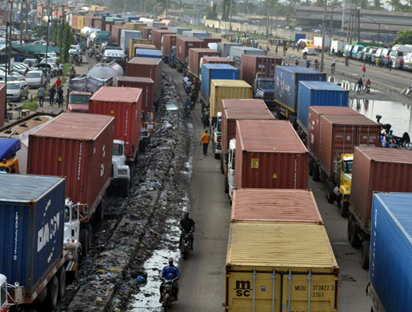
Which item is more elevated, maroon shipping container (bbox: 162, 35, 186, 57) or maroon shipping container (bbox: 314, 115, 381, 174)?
maroon shipping container (bbox: 162, 35, 186, 57)

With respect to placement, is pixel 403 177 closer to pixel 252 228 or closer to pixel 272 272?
pixel 252 228

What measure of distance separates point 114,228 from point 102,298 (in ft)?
20.0

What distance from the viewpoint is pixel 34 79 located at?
5003 centimetres

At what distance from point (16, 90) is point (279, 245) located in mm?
34457

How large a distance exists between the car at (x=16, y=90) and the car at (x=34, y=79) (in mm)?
4742

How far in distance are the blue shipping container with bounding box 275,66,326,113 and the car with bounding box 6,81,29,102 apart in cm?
1646

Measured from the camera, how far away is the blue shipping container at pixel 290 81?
3681cm

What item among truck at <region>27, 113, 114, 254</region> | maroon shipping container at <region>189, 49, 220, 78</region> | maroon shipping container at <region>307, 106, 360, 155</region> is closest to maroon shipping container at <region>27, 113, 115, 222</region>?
truck at <region>27, 113, 114, 254</region>

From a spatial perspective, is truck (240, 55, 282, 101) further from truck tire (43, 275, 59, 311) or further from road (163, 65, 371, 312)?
truck tire (43, 275, 59, 311)

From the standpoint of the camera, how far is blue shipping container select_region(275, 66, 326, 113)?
36809 millimetres

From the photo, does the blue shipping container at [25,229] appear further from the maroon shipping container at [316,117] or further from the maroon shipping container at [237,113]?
the maroon shipping container at [316,117]

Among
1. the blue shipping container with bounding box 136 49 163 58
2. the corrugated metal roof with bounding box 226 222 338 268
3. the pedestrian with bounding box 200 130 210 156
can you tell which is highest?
the blue shipping container with bounding box 136 49 163 58

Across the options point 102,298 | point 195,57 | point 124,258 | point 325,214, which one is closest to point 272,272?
point 102,298

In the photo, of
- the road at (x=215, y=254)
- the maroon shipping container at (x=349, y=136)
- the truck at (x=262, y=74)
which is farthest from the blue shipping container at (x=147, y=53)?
the maroon shipping container at (x=349, y=136)
